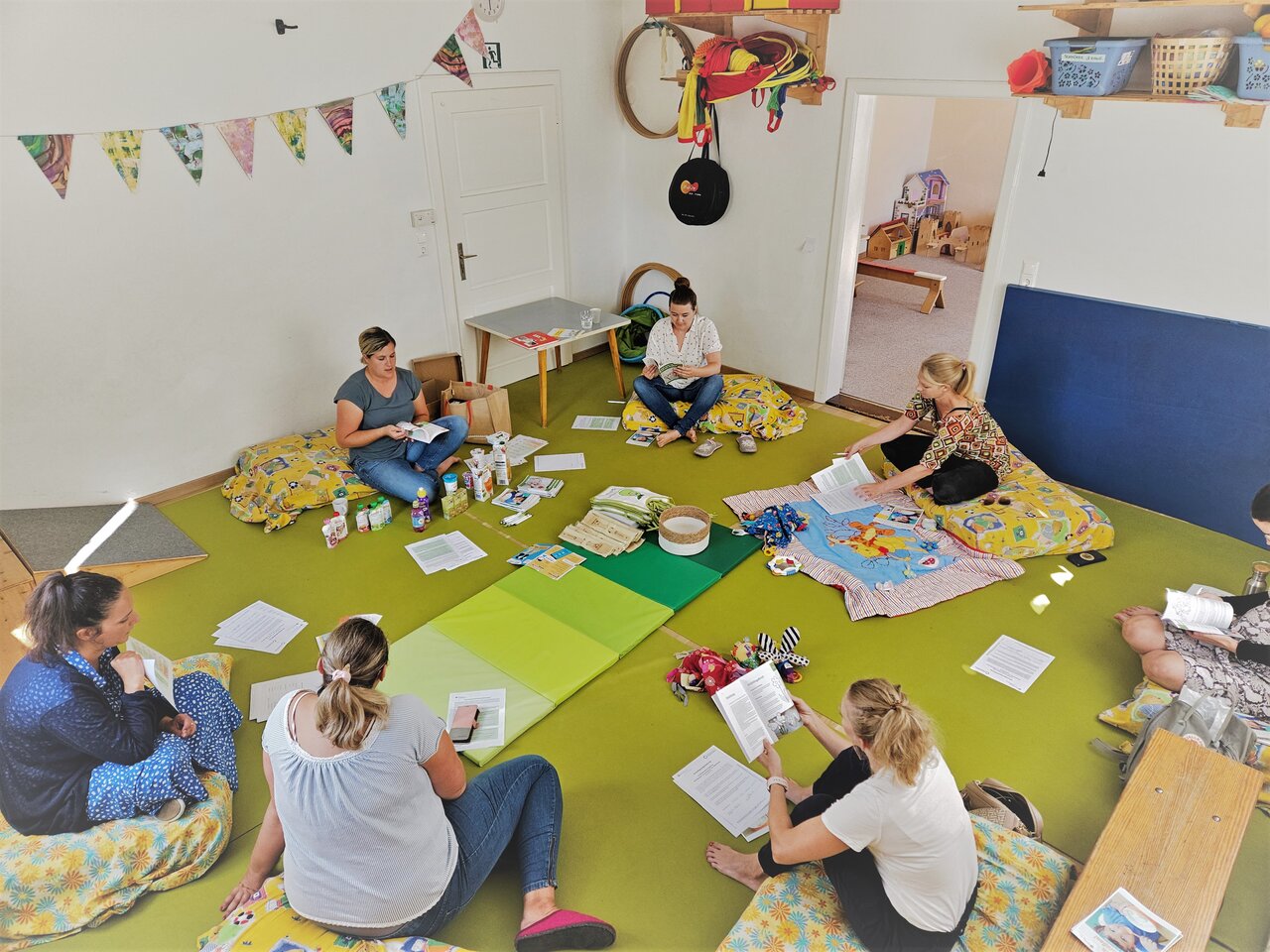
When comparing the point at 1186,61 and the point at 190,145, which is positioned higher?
the point at 1186,61

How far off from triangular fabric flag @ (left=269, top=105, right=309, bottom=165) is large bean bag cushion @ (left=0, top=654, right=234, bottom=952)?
12.6ft

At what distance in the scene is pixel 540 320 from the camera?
634 centimetres

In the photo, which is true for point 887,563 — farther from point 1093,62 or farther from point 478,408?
point 478,408

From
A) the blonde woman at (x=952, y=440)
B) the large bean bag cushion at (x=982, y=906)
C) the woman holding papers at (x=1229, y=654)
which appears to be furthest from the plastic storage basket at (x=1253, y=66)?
the large bean bag cushion at (x=982, y=906)

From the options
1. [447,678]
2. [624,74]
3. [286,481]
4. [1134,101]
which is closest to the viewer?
[447,678]

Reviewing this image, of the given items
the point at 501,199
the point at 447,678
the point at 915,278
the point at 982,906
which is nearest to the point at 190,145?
the point at 501,199

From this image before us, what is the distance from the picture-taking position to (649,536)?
4715 mm

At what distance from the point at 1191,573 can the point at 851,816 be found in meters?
3.18

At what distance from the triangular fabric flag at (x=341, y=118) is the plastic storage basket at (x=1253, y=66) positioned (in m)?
4.70

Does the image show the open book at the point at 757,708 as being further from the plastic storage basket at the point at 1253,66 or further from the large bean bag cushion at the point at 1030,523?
the plastic storage basket at the point at 1253,66

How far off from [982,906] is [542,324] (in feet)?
15.7

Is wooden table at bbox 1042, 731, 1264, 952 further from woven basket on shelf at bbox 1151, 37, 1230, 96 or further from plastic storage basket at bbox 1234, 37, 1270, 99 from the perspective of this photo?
woven basket on shelf at bbox 1151, 37, 1230, 96

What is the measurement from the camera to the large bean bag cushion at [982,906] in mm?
2393

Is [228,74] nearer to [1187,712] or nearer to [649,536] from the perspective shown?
[649,536]
